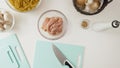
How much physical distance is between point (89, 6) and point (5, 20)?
229mm

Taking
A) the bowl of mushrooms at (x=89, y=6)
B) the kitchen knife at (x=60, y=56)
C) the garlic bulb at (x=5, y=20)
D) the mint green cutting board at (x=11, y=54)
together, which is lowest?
the kitchen knife at (x=60, y=56)

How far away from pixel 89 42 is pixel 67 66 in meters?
0.09

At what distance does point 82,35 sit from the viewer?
0.92m

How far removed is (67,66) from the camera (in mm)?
906

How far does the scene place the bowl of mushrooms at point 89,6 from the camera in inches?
34.9

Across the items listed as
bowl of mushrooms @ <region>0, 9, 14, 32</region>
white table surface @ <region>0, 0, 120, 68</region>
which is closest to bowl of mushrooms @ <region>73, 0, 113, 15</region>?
white table surface @ <region>0, 0, 120, 68</region>

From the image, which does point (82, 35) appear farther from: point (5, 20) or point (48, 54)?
point (5, 20)

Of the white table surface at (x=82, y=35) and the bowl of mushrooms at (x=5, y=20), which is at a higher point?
the bowl of mushrooms at (x=5, y=20)

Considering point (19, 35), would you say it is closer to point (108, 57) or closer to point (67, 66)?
point (67, 66)

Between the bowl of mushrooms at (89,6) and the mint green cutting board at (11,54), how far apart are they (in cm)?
19

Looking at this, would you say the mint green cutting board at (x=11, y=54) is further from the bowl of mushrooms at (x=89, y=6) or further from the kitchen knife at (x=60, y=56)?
the bowl of mushrooms at (x=89, y=6)

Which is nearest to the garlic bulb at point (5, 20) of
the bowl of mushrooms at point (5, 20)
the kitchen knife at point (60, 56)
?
the bowl of mushrooms at point (5, 20)

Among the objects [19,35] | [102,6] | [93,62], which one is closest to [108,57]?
[93,62]

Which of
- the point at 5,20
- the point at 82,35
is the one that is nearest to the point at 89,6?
the point at 82,35
